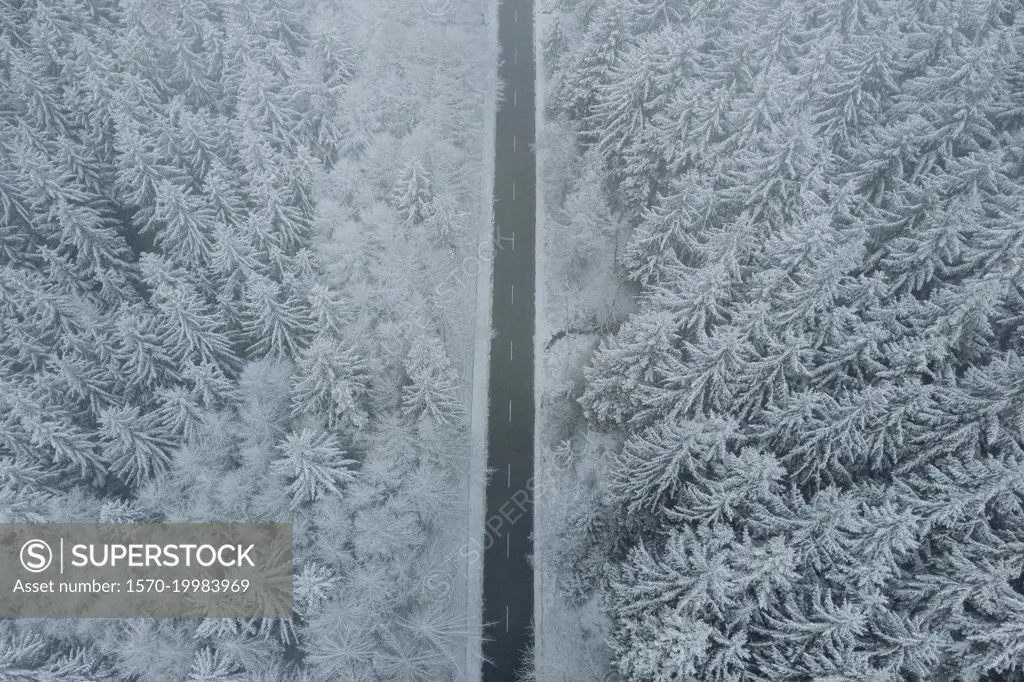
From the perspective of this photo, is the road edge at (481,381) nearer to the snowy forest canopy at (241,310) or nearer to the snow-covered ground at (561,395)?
the snowy forest canopy at (241,310)

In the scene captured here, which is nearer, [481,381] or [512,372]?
[481,381]

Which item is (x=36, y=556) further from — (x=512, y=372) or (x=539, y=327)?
(x=539, y=327)

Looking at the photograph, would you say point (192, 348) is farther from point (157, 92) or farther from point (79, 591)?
point (157, 92)

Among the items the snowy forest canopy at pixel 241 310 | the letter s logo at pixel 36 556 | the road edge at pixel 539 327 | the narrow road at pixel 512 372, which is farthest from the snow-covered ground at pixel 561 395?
the letter s logo at pixel 36 556

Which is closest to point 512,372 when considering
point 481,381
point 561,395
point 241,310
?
point 481,381

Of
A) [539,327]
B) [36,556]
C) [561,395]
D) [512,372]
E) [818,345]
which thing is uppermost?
[539,327]

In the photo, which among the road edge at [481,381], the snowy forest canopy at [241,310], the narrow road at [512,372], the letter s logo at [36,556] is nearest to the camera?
the snowy forest canopy at [241,310]

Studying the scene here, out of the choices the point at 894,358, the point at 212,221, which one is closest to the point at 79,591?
the point at 212,221
